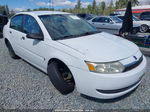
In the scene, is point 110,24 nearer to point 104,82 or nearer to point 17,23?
point 17,23

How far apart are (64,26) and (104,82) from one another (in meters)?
1.57

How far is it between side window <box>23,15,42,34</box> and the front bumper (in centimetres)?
132

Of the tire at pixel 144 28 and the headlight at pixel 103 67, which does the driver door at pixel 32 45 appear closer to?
the headlight at pixel 103 67

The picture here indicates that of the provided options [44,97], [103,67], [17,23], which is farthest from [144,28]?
[44,97]

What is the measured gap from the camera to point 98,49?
225cm

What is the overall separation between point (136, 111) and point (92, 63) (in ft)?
3.62

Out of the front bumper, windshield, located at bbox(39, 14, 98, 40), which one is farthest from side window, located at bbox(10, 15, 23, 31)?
the front bumper

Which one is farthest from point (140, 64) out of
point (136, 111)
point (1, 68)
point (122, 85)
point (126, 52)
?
point (1, 68)

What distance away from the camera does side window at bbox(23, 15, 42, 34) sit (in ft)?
9.59

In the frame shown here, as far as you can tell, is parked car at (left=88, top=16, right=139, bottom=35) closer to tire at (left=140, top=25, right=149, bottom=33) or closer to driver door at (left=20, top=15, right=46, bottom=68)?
tire at (left=140, top=25, right=149, bottom=33)

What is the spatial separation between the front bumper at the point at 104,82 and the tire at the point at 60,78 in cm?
37

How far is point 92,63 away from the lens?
202 centimetres

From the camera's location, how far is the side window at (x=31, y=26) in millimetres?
2922

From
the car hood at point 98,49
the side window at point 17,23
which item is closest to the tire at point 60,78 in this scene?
the car hood at point 98,49
